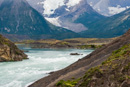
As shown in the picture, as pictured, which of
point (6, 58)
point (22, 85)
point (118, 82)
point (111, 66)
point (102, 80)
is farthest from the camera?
point (6, 58)

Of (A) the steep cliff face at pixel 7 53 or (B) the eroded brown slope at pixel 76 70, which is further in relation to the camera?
(A) the steep cliff face at pixel 7 53

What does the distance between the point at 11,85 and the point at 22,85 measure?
2.88 metres

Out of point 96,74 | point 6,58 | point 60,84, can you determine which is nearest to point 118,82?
point 96,74

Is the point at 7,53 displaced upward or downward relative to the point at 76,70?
downward

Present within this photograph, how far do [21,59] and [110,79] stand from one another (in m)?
97.1

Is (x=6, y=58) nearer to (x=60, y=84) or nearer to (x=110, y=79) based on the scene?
(x=60, y=84)

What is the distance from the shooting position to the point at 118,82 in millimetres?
23844

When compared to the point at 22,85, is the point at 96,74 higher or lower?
higher

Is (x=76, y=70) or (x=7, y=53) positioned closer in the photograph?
(x=76, y=70)

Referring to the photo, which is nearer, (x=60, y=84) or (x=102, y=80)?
A: (x=102, y=80)

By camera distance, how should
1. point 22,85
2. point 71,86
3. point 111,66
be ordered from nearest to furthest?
point 111,66, point 71,86, point 22,85

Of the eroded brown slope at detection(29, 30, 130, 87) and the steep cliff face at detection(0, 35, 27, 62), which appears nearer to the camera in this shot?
the eroded brown slope at detection(29, 30, 130, 87)

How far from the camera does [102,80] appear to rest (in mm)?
25656

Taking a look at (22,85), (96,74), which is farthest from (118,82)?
(22,85)
